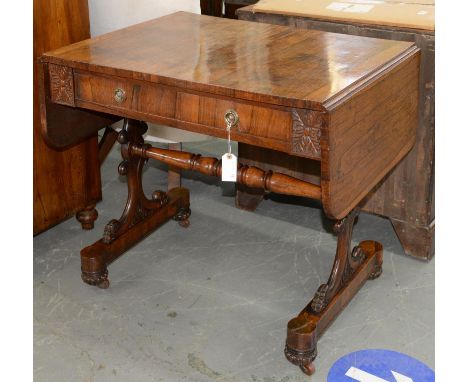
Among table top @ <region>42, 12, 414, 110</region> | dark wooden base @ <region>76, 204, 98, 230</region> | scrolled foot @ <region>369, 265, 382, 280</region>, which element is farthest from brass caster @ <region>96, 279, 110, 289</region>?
scrolled foot @ <region>369, 265, 382, 280</region>

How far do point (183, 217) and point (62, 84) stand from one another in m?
0.83

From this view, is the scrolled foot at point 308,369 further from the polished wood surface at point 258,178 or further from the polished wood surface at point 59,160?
the polished wood surface at point 59,160

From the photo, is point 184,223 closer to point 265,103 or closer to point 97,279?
point 97,279

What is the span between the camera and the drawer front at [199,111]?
1.96 metres

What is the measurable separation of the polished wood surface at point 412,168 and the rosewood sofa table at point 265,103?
0.44 feet

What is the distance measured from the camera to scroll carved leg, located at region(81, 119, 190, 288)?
258 centimetres

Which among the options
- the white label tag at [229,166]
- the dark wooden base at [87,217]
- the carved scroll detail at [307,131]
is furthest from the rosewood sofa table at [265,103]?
the dark wooden base at [87,217]

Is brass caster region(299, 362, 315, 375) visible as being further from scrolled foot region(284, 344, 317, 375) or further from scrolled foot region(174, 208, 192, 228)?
scrolled foot region(174, 208, 192, 228)

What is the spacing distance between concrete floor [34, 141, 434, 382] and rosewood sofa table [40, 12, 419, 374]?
0.26 feet

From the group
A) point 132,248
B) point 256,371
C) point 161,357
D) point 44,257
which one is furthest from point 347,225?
point 44,257

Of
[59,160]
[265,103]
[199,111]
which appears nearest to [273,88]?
[265,103]

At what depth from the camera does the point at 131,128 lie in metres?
2.63

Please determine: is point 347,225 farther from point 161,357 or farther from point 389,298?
point 161,357

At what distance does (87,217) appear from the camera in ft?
9.60
